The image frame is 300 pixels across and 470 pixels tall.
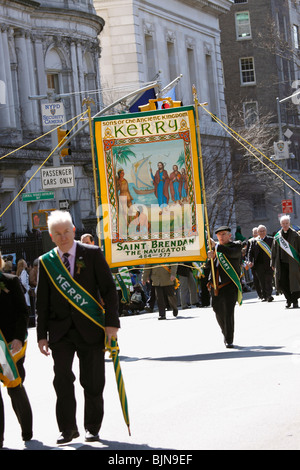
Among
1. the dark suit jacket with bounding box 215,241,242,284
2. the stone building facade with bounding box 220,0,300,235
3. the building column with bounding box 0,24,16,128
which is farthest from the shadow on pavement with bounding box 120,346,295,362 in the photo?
the stone building facade with bounding box 220,0,300,235

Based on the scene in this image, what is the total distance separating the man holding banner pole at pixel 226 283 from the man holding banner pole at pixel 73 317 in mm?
6535

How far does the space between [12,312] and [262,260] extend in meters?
18.6

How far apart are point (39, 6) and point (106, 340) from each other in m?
38.7

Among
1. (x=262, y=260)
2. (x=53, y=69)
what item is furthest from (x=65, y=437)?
(x=53, y=69)

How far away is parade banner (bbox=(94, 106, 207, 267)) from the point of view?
17328mm

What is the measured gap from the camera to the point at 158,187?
1739cm

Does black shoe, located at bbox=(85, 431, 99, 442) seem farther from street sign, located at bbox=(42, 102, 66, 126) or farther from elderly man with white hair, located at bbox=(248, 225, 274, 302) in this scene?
street sign, located at bbox=(42, 102, 66, 126)

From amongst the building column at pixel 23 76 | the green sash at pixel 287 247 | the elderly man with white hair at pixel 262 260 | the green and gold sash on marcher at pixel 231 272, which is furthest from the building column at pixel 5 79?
the green and gold sash on marcher at pixel 231 272

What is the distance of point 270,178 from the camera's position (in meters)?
63.1

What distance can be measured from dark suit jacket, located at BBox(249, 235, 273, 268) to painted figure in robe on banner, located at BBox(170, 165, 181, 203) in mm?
10060
